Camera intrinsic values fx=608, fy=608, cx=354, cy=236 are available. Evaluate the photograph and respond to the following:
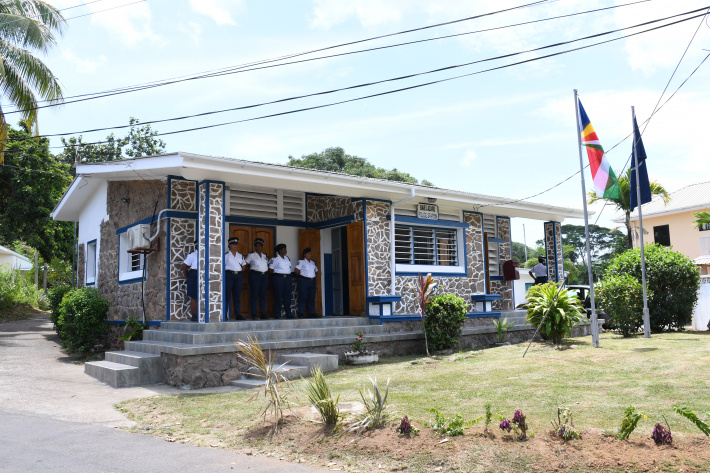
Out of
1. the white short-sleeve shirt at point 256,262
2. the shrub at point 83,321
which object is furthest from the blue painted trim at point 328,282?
the shrub at point 83,321

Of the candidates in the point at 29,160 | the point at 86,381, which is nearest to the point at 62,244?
the point at 29,160

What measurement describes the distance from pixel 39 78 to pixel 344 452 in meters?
16.3

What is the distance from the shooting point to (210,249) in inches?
463

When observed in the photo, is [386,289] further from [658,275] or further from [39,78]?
[39,78]

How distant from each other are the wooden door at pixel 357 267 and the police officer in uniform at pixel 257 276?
7.04ft

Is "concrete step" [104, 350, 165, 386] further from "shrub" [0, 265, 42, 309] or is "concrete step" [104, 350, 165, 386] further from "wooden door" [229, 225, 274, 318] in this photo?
"shrub" [0, 265, 42, 309]

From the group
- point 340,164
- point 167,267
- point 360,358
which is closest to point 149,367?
point 167,267

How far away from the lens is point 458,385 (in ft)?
28.1

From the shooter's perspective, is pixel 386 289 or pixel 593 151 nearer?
pixel 593 151

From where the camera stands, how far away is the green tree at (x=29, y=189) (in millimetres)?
23938

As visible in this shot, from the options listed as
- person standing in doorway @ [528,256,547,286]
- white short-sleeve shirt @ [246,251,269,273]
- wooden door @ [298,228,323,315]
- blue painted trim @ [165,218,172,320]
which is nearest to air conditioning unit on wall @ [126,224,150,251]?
blue painted trim @ [165,218,172,320]

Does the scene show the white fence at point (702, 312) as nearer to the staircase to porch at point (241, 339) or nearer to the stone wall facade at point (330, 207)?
the staircase to porch at point (241, 339)

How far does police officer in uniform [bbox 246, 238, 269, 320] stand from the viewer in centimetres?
1330

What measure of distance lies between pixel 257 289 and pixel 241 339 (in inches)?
92.5
